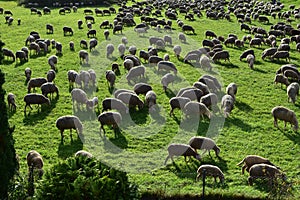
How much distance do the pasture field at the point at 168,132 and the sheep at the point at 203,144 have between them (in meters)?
0.35

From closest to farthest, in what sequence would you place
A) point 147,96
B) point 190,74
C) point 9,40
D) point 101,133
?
point 101,133 → point 147,96 → point 190,74 → point 9,40

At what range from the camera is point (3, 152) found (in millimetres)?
10852

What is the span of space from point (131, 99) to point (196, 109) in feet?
11.4

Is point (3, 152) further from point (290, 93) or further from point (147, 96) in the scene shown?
point (290, 93)

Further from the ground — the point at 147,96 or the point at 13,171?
the point at 13,171

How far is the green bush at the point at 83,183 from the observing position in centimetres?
974

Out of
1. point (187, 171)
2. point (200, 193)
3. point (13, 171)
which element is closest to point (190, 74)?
point (187, 171)

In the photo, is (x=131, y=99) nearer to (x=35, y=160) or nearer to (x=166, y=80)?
(x=166, y=80)

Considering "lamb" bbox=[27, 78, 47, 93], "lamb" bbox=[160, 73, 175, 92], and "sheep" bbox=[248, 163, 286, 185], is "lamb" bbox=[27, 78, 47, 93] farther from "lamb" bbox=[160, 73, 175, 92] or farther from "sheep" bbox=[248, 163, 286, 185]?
"sheep" bbox=[248, 163, 286, 185]

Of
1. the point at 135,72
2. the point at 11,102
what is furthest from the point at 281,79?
the point at 11,102

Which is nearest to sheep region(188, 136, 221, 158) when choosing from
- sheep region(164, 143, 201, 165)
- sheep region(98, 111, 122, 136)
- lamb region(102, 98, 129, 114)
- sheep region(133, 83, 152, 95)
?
sheep region(164, 143, 201, 165)

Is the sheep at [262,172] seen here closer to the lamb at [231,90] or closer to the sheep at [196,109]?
the sheep at [196,109]

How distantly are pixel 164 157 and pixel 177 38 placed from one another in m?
25.0

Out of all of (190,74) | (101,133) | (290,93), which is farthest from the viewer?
(190,74)
